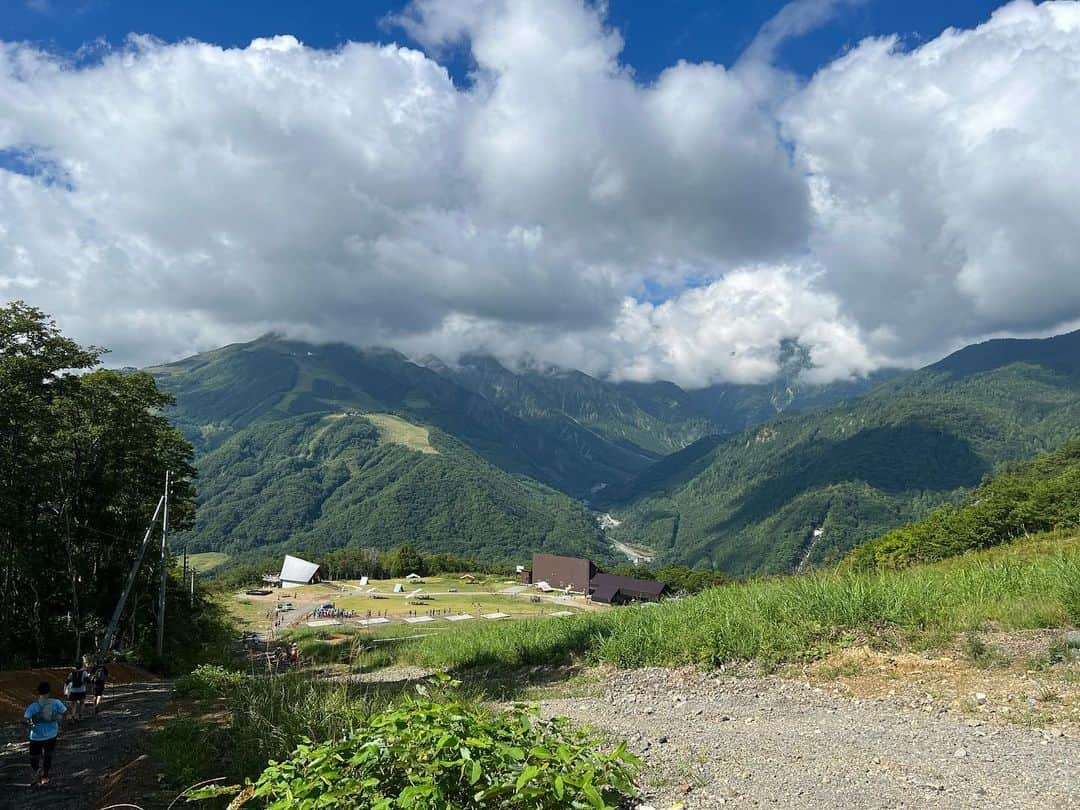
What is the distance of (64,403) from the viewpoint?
22.9 metres

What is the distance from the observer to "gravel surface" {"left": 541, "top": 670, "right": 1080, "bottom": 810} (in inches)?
194

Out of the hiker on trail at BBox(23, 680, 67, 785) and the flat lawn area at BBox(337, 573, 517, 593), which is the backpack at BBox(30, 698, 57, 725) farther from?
the flat lawn area at BBox(337, 573, 517, 593)

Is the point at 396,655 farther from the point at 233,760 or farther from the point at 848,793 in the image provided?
the point at 848,793

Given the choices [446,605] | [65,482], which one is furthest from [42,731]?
[446,605]

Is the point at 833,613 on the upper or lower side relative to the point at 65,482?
lower

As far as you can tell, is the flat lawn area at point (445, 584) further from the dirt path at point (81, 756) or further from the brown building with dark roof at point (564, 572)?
the dirt path at point (81, 756)

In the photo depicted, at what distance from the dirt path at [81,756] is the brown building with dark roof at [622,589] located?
262ft

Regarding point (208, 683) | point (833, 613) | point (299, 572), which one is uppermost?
point (833, 613)

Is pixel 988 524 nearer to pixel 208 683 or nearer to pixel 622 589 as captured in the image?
pixel 208 683

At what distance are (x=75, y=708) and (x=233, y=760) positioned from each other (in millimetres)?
9561

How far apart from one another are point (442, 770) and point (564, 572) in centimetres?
11855

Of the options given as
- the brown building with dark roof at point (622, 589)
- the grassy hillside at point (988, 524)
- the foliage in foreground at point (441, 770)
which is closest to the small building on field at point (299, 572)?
the brown building with dark roof at point (622, 589)

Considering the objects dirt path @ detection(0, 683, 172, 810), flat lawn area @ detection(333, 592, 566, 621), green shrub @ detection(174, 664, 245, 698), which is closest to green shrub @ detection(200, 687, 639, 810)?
dirt path @ detection(0, 683, 172, 810)

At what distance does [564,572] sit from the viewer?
384 ft
